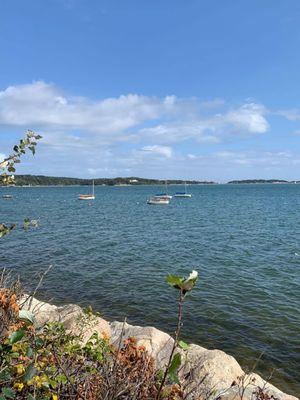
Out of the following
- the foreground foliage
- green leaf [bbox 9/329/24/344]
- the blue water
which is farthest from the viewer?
the blue water

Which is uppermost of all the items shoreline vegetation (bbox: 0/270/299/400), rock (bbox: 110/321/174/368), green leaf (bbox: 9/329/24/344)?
green leaf (bbox: 9/329/24/344)

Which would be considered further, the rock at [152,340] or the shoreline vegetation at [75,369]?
the rock at [152,340]

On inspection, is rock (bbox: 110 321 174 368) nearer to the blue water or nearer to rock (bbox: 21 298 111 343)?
rock (bbox: 21 298 111 343)

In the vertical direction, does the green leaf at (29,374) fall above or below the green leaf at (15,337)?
below

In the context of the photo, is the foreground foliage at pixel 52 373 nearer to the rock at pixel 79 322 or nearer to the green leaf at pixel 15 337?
the green leaf at pixel 15 337

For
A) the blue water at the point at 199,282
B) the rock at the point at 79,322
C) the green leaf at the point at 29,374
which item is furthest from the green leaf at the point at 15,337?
the blue water at the point at 199,282

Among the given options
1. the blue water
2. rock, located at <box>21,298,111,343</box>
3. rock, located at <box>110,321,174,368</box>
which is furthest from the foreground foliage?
rock, located at <box>110,321,174,368</box>

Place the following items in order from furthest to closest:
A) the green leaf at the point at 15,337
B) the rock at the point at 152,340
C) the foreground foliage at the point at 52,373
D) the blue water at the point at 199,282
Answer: the blue water at the point at 199,282
the rock at the point at 152,340
the foreground foliage at the point at 52,373
the green leaf at the point at 15,337

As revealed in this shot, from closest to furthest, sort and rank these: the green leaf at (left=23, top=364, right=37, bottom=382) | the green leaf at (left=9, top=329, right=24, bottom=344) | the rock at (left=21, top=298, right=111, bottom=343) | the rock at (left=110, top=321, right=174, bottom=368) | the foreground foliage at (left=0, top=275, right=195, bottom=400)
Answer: the green leaf at (left=23, top=364, right=37, bottom=382), the green leaf at (left=9, top=329, right=24, bottom=344), the foreground foliage at (left=0, top=275, right=195, bottom=400), the rock at (left=21, top=298, right=111, bottom=343), the rock at (left=110, top=321, right=174, bottom=368)

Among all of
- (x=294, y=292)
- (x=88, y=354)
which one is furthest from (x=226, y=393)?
(x=294, y=292)

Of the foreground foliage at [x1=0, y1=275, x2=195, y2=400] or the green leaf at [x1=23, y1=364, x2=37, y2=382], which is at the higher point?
the green leaf at [x1=23, y1=364, x2=37, y2=382]

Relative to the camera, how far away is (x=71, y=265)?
24.6 m

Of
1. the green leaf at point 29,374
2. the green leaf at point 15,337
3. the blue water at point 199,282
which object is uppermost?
the green leaf at point 15,337

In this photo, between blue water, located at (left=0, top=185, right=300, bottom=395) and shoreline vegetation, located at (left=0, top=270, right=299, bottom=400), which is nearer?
shoreline vegetation, located at (left=0, top=270, right=299, bottom=400)
